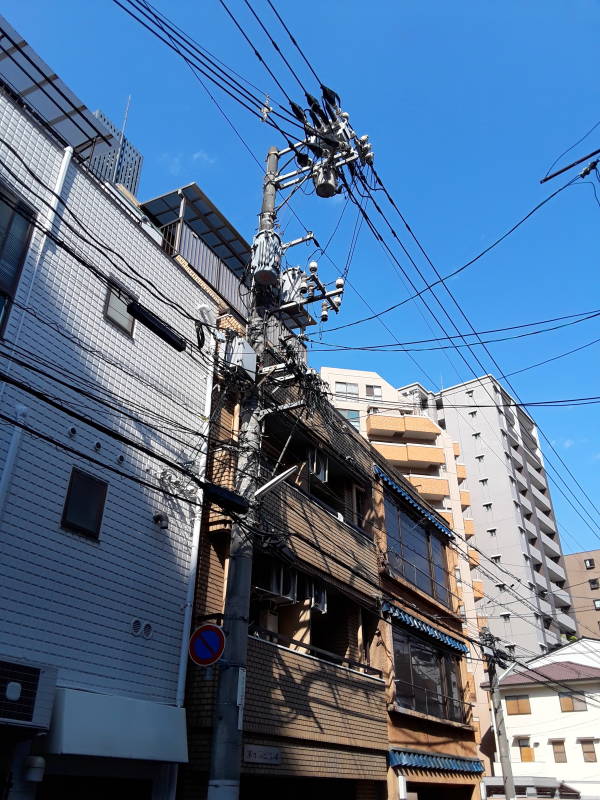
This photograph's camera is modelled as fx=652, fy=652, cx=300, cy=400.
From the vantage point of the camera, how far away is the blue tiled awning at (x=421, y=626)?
19312 millimetres

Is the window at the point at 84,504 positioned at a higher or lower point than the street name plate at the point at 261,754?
higher

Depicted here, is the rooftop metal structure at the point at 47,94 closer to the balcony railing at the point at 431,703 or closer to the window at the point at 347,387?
the balcony railing at the point at 431,703

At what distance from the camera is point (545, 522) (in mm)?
72562

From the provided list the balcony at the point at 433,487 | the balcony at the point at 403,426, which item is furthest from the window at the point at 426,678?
the balcony at the point at 403,426

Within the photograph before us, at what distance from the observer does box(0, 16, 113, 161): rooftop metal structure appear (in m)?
13.5

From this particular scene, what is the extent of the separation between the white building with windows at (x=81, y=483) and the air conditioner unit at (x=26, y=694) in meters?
0.02

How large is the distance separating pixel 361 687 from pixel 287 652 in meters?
3.84

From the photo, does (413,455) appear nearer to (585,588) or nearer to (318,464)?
(585,588)

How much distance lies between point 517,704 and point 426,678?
25847 mm

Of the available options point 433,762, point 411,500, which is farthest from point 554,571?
point 433,762

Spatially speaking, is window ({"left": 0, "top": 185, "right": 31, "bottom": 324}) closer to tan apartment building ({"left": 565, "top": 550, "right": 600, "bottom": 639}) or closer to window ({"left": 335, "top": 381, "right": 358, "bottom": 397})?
window ({"left": 335, "top": 381, "right": 358, "bottom": 397})

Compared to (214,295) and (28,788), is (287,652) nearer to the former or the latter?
(28,788)

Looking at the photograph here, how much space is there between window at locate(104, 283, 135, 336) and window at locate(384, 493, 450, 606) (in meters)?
12.0

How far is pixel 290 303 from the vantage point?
14.0 metres
